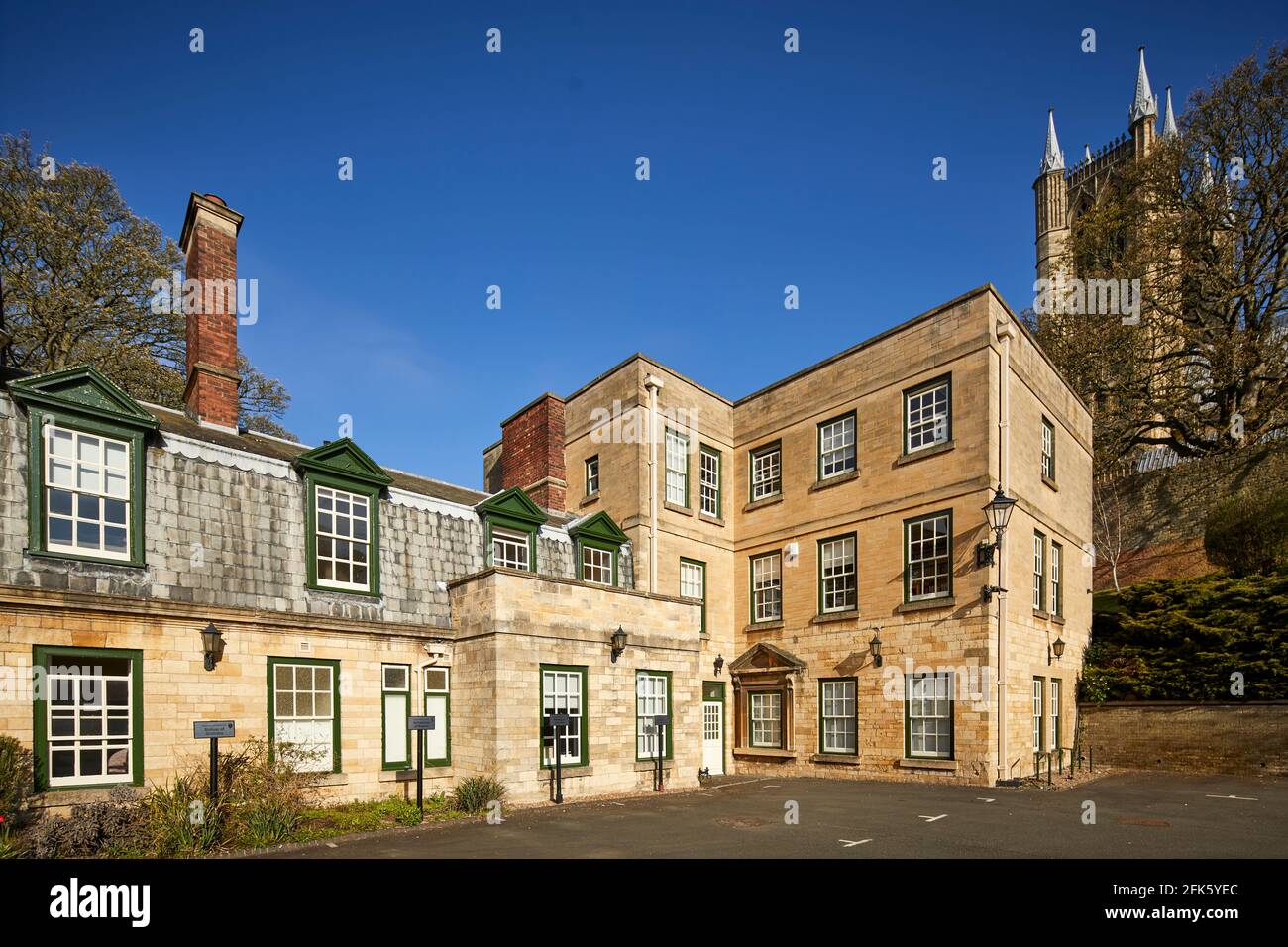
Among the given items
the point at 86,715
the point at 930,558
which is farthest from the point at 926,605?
the point at 86,715

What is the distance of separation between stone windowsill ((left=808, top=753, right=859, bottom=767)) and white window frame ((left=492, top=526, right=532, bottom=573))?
29.9ft

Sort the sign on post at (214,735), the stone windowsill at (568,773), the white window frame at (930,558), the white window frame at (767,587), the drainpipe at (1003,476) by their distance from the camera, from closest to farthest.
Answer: the sign on post at (214,735) → the stone windowsill at (568,773) → the drainpipe at (1003,476) → the white window frame at (930,558) → the white window frame at (767,587)

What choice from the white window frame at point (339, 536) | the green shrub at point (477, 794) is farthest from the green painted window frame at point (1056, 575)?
the white window frame at point (339, 536)

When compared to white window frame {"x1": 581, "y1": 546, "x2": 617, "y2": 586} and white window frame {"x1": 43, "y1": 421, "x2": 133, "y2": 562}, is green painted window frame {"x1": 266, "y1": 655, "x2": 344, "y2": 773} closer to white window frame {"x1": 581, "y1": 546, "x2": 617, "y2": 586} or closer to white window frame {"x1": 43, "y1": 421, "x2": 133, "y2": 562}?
white window frame {"x1": 43, "y1": 421, "x2": 133, "y2": 562}

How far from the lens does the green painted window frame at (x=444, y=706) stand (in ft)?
49.1

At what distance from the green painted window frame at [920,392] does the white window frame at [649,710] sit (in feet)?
27.9

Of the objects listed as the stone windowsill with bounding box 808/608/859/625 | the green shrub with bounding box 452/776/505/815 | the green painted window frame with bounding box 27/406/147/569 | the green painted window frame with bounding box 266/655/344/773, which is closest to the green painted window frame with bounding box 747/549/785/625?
the stone windowsill with bounding box 808/608/859/625

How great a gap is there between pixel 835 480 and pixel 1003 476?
4.45m

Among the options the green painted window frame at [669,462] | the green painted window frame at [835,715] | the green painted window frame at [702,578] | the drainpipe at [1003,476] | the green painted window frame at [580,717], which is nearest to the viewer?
the green painted window frame at [580,717]

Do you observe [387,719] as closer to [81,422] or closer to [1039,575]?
[81,422]

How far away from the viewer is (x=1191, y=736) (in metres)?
19.6

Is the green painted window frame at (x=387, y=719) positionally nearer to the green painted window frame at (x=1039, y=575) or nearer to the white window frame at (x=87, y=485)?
the white window frame at (x=87, y=485)
